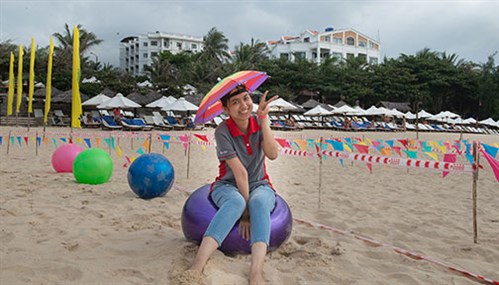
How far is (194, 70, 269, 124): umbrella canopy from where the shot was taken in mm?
3361

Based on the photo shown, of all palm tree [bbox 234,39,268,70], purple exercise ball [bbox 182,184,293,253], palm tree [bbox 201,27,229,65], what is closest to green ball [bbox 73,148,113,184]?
purple exercise ball [bbox 182,184,293,253]

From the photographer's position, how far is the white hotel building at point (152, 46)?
9300 centimetres

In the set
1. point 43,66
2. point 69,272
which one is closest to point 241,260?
point 69,272

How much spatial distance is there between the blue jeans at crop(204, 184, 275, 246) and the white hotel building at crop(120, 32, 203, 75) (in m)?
89.6

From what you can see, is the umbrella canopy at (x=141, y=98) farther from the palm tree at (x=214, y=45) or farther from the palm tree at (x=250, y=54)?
the palm tree at (x=214, y=45)

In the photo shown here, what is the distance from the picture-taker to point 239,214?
3.17 metres

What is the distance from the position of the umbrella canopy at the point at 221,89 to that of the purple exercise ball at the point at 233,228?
71cm

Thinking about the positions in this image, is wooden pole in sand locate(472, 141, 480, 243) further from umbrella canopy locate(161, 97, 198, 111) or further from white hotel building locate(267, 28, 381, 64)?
white hotel building locate(267, 28, 381, 64)

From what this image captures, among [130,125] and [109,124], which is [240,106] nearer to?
[130,125]

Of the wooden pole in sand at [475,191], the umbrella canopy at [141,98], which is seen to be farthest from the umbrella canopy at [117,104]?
the wooden pole in sand at [475,191]

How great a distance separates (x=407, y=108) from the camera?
153 ft

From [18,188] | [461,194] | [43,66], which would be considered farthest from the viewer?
[43,66]

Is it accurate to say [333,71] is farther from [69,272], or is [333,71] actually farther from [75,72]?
[69,272]

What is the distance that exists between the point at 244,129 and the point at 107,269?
155cm
